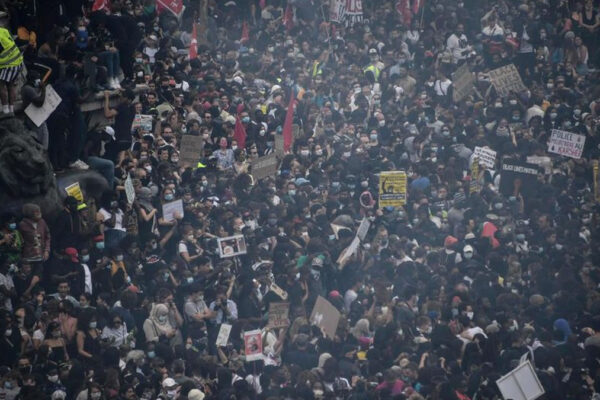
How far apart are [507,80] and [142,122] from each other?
860 centimetres

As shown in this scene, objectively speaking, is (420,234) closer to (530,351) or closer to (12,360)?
(530,351)

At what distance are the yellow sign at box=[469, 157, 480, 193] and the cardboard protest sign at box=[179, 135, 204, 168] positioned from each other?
4.92 metres

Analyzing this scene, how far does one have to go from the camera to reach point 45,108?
17859mm

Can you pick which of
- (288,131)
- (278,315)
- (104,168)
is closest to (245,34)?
(288,131)

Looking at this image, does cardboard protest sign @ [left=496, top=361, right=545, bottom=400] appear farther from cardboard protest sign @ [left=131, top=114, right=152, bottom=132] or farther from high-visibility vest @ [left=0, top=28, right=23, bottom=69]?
cardboard protest sign @ [left=131, top=114, right=152, bottom=132]

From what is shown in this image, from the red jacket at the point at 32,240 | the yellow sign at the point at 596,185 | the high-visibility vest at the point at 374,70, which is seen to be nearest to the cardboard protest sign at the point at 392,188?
the yellow sign at the point at 596,185

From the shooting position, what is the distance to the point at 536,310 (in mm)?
18797

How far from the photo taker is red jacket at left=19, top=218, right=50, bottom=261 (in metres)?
17.0

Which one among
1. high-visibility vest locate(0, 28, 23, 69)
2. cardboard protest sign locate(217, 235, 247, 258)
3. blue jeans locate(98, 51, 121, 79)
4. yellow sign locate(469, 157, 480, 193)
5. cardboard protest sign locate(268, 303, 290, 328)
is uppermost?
high-visibility vest locate(0, 28, 23, 69)

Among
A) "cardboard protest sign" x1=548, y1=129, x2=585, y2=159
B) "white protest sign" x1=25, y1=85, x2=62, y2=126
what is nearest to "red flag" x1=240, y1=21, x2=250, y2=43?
"cardboard protest sign" x1=548, y1=129, x2=585, y2=159

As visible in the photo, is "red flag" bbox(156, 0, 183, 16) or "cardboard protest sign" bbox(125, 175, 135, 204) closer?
"cardboard protest sign" bbox(125, 175, 135, 204)

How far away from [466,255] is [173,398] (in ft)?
21.1

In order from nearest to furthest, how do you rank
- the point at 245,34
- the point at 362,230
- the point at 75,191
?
the point at 75,191
the point at 362,230
the point at 245,34

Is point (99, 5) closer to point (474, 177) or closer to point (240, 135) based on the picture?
point (240, 135)
